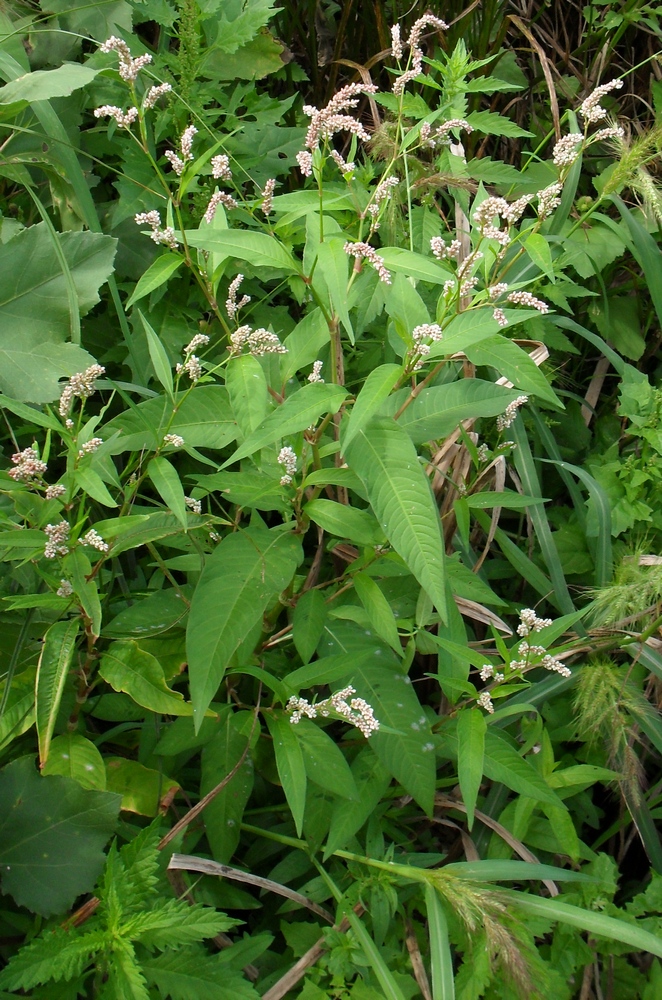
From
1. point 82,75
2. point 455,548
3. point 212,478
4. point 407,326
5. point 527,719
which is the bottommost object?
point 527,719

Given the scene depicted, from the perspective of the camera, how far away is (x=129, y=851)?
119cm

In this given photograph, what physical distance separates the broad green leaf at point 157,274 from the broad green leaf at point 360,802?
853 mm

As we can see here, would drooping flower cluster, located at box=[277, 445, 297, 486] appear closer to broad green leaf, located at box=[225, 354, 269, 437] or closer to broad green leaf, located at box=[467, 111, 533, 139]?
broad green leaf, located at box=[225, 354, 269, 437]

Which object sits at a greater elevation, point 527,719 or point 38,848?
point 38,848

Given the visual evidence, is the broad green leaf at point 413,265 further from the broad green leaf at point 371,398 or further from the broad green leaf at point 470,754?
the broad green leaf at point 470,754

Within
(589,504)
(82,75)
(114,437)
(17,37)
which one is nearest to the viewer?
(114,437)

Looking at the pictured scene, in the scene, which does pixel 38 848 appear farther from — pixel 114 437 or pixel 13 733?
pixel 114 437

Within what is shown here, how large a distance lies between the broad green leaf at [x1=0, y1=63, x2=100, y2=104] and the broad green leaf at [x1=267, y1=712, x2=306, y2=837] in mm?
1161

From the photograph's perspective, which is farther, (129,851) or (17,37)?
(17,37)

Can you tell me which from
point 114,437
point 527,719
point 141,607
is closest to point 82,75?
point 114,437

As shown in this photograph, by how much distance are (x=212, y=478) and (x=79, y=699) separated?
0.47m

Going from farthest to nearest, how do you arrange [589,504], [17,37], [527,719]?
[589,504] < [17,37] < [527,719]

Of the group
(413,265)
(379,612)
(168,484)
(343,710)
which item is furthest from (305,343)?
(343,710)

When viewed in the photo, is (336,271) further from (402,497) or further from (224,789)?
(224,789)
